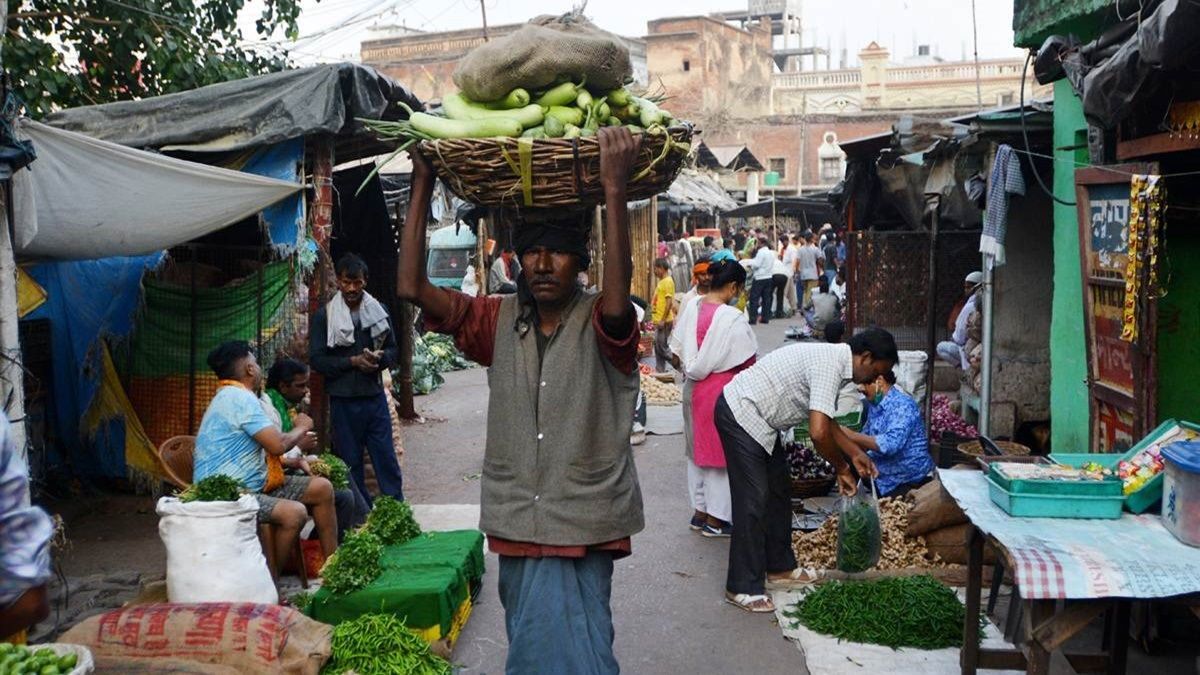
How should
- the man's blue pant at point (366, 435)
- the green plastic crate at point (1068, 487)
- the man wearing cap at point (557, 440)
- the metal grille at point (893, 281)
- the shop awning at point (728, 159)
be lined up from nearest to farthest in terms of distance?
the man wearing cap at point (557, 440)
the green plastic crate at point (1068, 487)
the man's blue pant at point (366, 435)
the metal grille at point (893, 281)
the shop awning at point (728, 159)

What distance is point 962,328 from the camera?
11648 millimetres

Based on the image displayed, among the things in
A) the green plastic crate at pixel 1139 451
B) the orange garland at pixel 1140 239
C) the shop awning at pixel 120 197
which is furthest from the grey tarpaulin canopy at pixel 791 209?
the green plastic crate at pixel 1139 451

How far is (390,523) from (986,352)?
6.06 meters

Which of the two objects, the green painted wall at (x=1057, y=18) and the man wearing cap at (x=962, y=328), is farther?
the man wearing cap at (x=962, y=328)

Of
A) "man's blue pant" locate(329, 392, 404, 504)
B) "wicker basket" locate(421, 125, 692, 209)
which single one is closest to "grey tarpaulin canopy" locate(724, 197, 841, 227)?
"man's blue pant" locate(329, 392, 404, 504)

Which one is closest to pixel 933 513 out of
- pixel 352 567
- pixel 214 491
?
pixel 352 567

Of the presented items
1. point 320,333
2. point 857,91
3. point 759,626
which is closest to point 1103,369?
point 759,626

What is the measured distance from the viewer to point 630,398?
12.0ft

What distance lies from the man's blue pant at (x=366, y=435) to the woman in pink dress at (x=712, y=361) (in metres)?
2.13

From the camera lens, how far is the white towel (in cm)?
741

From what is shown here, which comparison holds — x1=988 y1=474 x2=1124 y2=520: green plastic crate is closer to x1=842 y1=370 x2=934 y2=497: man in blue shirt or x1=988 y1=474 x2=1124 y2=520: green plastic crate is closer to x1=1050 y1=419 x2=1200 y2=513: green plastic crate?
x1=1050 y1=419 x2=1200 y2=513: green plastic crate

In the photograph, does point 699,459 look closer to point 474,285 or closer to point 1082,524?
point 1082,524

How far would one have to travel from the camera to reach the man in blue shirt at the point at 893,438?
22.2 ft

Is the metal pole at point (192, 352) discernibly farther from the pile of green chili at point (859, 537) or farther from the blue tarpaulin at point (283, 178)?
the pile of green chili at point (859, 537)
